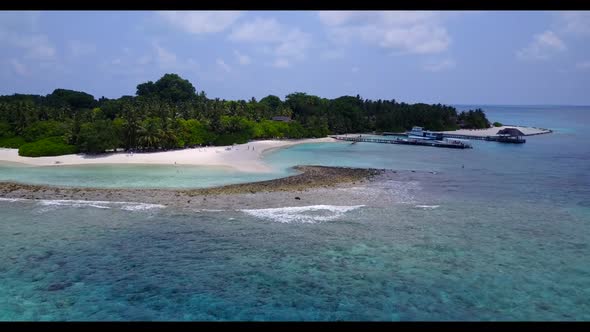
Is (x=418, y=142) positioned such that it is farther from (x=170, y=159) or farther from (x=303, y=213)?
(x=303, y=213)

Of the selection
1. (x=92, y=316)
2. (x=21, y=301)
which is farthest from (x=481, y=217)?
(x=21, y=301)

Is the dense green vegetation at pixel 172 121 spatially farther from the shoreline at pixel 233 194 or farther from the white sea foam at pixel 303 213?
the white sea foam at pixel 303 213

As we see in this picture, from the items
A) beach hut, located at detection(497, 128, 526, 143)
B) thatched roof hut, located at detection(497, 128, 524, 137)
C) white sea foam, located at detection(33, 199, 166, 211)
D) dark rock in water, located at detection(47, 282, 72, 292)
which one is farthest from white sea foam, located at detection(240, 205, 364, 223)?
thatched roof hut, located at detection(497, 128, 524, 137)

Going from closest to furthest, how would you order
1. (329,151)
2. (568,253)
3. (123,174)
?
(568,253), (123,174), (329,151)

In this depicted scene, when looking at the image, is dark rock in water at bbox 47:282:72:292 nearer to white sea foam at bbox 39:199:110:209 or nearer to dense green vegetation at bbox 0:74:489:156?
white sea foam at bbox 39:199:110:209

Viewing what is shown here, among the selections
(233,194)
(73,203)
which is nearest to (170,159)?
(233,194)
